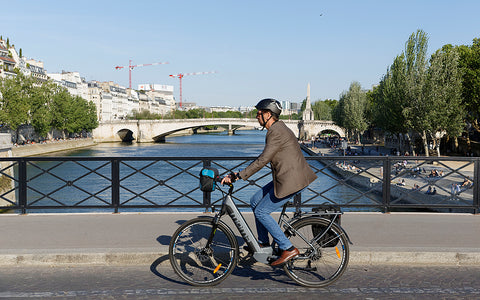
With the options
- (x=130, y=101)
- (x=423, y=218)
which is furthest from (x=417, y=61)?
(x=130, y=101)

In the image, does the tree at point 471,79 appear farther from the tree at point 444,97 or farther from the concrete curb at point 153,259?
the concrete curb at point 153,259

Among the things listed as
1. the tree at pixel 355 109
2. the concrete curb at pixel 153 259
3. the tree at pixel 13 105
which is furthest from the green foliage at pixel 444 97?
the tree at pixel 13 105

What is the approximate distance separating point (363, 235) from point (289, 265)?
1911mm

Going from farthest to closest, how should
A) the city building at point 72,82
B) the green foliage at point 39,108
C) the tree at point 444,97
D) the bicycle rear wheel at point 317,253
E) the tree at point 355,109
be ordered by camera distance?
the city building at point 72,82 → the tree at point 355,109 → the green foliage at point 39,108 → the tree at point 444,97 → the bicycle rear wheel at point 317,253

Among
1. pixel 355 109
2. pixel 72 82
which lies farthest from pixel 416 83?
pixel 72 82

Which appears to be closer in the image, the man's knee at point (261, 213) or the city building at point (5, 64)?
the man's knee at point (261, 213)

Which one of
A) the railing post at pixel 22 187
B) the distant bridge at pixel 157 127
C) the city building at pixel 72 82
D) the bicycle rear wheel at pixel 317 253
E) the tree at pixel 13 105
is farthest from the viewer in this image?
the city building at pixel 72 82

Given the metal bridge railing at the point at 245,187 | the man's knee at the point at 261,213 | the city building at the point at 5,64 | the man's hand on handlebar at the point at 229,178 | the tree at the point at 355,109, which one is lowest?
the metal bridge railing at the point at 245,187

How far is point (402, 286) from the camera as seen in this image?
4449 millimetres

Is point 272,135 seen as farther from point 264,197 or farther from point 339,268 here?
point 339,268

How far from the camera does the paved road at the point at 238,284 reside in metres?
4.19

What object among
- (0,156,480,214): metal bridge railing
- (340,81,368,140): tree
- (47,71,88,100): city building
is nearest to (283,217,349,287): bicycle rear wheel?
(0,156,480,214): metal bridge railing

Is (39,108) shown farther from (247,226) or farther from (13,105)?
(247,226)

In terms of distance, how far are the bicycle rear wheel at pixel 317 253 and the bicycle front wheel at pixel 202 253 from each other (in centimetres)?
55
